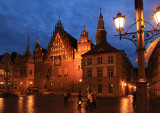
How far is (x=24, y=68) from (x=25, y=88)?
6803 mm

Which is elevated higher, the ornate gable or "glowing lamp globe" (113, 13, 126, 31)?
the ornate gable

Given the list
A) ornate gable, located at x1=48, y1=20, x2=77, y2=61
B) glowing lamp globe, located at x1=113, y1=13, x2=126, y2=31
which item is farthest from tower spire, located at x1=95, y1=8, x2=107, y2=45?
glowing lamp globe, located at x1=113, y1=13, x2=126, y2=31

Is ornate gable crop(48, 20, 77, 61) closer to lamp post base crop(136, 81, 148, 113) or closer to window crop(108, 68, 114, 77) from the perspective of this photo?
window crop(108, 68, 114, 77)

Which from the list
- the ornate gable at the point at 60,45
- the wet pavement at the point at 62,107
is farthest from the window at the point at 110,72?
the wet pavement at the point at 62,107

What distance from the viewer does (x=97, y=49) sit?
152 ft

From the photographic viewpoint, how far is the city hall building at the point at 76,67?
141 feet

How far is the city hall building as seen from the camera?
42.9m

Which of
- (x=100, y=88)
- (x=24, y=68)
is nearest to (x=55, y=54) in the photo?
(x=24, y=68)

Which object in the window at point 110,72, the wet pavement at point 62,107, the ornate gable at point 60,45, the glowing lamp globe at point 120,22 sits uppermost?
the ornate gable at point 60,45

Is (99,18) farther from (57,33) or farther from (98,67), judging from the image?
(98,67)

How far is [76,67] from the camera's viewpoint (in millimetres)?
53312

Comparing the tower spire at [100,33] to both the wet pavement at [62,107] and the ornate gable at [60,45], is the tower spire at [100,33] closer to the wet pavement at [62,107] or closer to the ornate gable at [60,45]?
the ornate gable at [60,45]

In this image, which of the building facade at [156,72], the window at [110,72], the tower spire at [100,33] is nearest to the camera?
the building facade at [156,72]

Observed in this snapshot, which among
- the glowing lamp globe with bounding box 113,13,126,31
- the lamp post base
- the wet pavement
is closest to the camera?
the lamp post base
